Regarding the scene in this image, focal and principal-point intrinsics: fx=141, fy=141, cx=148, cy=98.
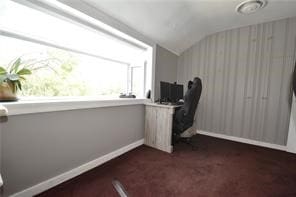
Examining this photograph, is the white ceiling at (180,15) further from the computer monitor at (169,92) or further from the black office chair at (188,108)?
the black office chair at (188,108)

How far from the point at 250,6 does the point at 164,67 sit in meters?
1.76

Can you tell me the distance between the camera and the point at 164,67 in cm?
324

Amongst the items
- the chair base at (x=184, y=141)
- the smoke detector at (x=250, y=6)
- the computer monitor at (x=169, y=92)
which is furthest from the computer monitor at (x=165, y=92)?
the smoke detector at (x=250, y=6)

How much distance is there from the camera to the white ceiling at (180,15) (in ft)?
6.26

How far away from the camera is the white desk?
2.36 metres

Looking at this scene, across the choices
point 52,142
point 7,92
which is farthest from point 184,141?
point 7,92

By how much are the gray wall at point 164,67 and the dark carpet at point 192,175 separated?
4.44 ft

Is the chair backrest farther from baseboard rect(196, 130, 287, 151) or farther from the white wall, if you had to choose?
the white wall

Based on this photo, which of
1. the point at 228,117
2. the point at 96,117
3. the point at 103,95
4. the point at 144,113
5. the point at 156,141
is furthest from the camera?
the point at 228,117

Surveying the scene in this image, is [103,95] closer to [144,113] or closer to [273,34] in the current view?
[144,113]

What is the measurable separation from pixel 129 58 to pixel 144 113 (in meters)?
1.14

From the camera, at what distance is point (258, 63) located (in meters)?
2.83

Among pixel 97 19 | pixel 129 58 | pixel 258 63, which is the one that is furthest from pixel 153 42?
pixel 258 63

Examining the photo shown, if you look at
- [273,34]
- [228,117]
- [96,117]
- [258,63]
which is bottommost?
[228,117]
